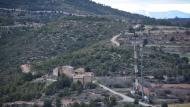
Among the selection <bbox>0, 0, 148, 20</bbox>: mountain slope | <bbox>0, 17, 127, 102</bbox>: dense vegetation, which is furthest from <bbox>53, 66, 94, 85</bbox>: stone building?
<bbox>0, 0, 148, 20</bbox>: mountain slope

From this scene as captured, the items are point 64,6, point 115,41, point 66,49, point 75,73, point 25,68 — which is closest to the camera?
point 75,73

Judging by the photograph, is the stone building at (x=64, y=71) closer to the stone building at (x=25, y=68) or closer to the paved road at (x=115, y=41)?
the stone building at (x=25, y=68)

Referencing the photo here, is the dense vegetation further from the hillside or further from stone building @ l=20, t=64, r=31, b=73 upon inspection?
stone building @ l=20, t=64, r=31, b=73

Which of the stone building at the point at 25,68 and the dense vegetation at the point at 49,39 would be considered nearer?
the stone building at the point at 25,68

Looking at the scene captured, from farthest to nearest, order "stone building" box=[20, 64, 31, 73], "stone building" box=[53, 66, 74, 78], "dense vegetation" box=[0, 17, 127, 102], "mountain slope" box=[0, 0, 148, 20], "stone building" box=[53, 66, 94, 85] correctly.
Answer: "mountain slope" box=[0, 0, 148, 20] → "dense vegetation" box=[0, 17, 127, 102] → "stone building" box=[20, 64, 31, 73] → "stone building" box=[53, 66, 74, 78] → "stone building" box=[53, 66, 94, 85]

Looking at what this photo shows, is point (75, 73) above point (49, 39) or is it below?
below

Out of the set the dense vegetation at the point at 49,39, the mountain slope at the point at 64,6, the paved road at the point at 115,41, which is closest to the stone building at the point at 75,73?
the dense vegetation at the point at 49,39

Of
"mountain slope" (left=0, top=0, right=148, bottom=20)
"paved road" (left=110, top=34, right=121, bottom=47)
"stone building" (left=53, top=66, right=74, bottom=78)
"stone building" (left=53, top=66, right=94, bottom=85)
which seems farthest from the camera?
"mountain slope" (left=0, top=0, right=148, bottom=20)

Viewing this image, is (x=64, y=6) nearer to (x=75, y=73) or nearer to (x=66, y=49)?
(x=66, y=49)

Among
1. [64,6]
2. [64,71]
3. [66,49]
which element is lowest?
[66,49]

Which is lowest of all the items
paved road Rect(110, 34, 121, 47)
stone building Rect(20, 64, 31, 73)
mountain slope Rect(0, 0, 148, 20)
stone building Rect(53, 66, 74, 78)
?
stone building Rect(20, 64, 31, 73)

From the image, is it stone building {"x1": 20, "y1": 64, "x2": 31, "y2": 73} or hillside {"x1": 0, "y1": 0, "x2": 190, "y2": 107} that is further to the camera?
stone building {"x1": 20, "y1": 64, "x2": 31, "y2": 73}

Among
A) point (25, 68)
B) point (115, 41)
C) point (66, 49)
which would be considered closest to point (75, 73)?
point (25, 68)
